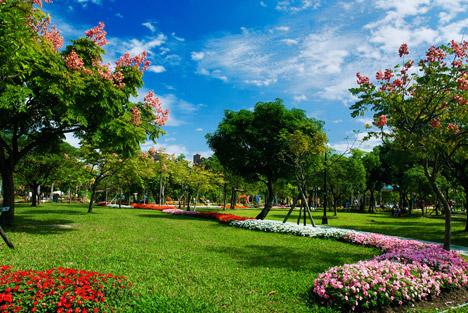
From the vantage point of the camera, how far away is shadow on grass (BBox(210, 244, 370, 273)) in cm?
797

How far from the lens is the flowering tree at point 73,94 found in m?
9.38

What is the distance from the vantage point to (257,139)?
20.8m

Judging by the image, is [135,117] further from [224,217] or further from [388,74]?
[224,217]

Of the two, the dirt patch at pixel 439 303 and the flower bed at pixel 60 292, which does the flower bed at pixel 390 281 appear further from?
the flower bed at pixel 60 292

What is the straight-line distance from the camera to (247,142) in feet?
70.6

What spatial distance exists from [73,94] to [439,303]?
11861 millimetres

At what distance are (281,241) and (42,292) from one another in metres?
9.81

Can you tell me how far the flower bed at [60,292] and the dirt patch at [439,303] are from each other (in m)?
4.40

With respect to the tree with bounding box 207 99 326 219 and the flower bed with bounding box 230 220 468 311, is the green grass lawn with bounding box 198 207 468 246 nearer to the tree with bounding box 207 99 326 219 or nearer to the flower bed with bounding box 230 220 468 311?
the tree with bounding box 207 99 326 219

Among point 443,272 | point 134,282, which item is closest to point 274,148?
point 443,272

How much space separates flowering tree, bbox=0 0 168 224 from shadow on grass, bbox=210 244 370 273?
6379 millimetres

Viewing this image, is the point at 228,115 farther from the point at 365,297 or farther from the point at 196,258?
the point at 365,297

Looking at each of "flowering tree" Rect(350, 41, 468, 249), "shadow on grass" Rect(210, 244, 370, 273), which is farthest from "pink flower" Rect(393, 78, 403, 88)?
"shadow on grass" Rect(210, 244, 370, 273)

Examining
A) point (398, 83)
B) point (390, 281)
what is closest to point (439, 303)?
point (390, 281)
